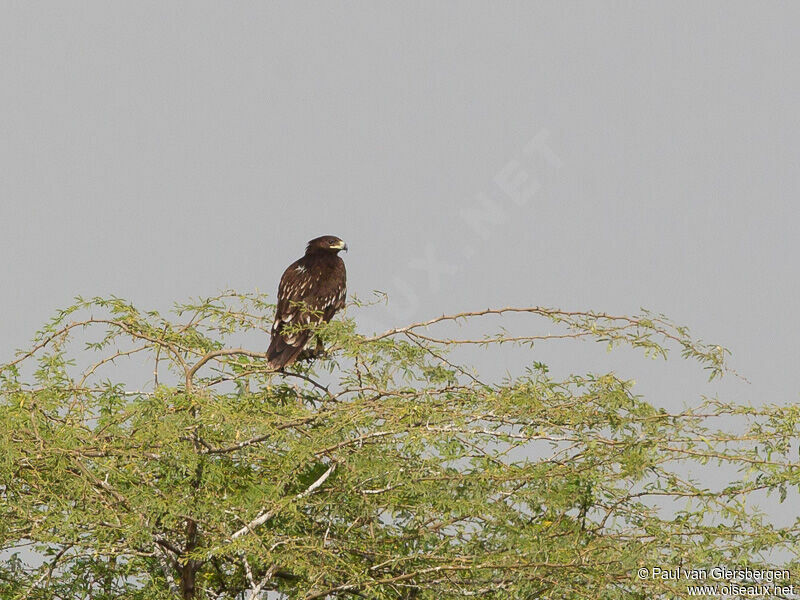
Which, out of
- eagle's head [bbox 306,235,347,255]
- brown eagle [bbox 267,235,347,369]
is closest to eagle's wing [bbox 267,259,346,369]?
brown eagle [bbox 267,235,347,369]

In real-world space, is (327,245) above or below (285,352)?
above

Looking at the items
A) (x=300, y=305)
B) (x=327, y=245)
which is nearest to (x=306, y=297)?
(x=300, y=305)

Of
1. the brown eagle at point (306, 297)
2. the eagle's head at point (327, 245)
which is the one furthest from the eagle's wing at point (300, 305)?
the eagle's head at point (327, 245)

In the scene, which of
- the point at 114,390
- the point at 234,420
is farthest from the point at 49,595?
the point at 234,420

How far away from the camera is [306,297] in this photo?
29.7 ft

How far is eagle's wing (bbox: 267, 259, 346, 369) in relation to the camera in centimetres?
827

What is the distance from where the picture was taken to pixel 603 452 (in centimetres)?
677

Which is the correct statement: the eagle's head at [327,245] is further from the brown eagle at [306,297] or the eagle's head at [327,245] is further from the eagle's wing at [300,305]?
the eagle's wing at [300,305]

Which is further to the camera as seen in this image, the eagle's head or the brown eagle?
the eagle's head

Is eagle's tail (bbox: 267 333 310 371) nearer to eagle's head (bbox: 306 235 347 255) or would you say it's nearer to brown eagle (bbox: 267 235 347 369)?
brown eagle (bbox: 267 235 347 369)

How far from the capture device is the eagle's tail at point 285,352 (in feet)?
27.0

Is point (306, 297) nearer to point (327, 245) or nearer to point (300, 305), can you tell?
point (300, 305)

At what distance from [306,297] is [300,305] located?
0.42m

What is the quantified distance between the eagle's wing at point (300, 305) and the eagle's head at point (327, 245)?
0.73 feet
